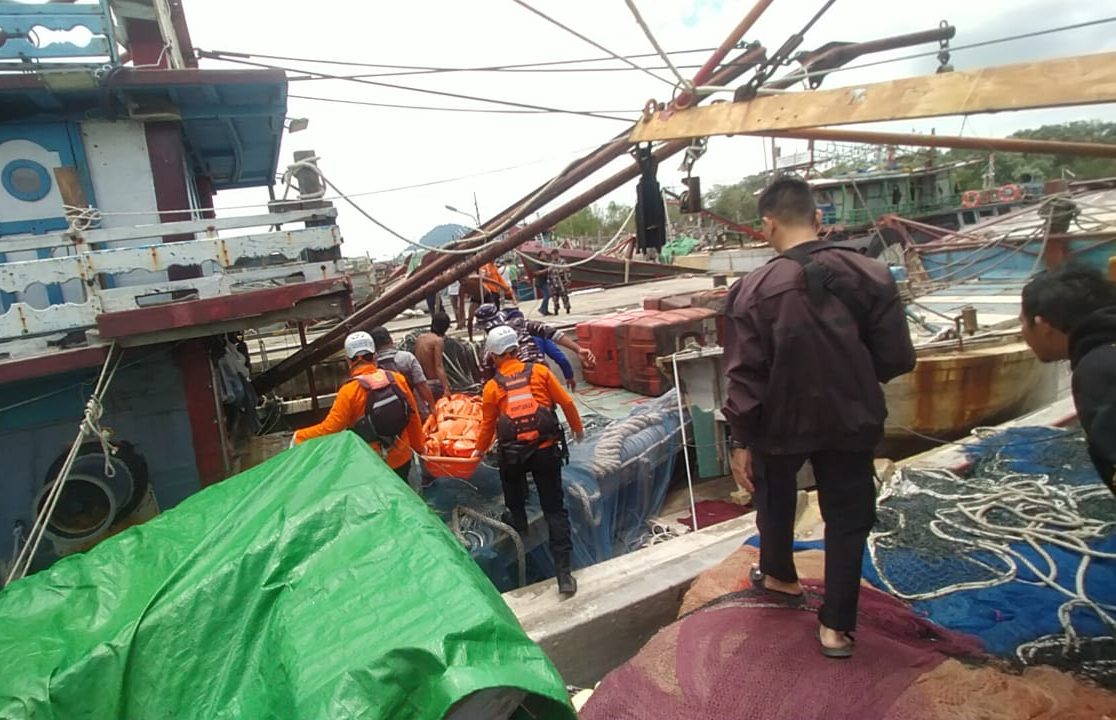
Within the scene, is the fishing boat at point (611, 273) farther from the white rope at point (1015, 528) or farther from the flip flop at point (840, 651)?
the flip flop at point (840, 651)

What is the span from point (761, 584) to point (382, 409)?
2796 mm

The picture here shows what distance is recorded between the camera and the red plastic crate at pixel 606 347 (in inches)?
345

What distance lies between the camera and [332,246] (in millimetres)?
5848

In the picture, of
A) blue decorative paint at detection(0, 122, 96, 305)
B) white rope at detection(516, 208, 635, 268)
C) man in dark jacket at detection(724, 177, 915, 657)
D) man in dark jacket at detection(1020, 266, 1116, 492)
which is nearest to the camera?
man in dark jacket at detection(1020, 266, 1116, 492)

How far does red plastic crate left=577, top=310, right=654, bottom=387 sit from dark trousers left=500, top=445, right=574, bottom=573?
4.38 meters

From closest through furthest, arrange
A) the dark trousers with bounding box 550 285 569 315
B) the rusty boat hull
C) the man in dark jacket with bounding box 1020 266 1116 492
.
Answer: the man in dark jacket with bounding box 1020 266 1116 492 < the rusty boat hull < the dark trousers with bounding box 550 285 569 315

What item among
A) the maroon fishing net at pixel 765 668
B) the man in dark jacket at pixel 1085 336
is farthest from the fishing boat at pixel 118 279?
the man in dark jacket at pixel 1085 336

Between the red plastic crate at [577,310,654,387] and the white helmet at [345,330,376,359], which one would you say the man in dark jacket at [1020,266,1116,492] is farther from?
the red plastic crate at [577,310,654,387]

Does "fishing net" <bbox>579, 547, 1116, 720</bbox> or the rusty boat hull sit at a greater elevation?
"fishing net" <bbox>579, 547, 1116, 720</bbox>

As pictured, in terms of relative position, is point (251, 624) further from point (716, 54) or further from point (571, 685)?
point (716, 54)

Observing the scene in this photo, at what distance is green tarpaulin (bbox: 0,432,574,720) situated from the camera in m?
1.69

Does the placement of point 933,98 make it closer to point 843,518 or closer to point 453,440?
point 843,518

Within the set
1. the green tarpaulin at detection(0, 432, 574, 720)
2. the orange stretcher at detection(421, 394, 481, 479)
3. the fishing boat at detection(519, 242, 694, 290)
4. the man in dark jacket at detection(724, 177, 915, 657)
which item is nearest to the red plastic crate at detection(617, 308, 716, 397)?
the orange stretcher at detection(421, 394, 481, 479)

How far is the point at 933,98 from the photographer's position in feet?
7.46
